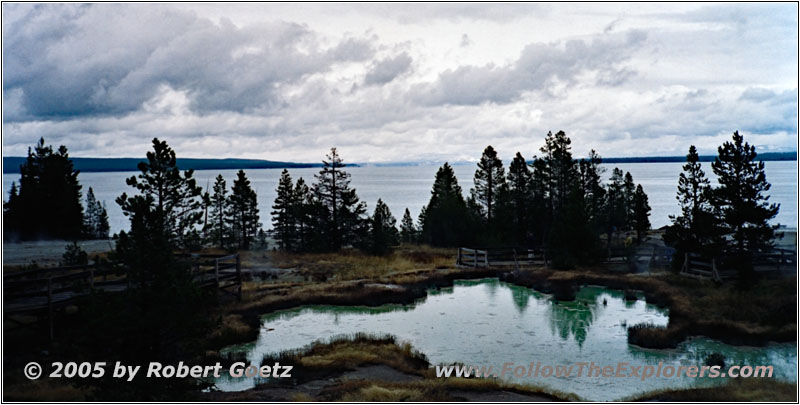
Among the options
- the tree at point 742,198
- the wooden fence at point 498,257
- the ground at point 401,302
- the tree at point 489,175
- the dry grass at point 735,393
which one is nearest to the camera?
the dry grass at point 735,393

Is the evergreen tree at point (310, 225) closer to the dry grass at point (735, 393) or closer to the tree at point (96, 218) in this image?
the tree at point (96, 218)

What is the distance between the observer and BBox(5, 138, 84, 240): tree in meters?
43.2

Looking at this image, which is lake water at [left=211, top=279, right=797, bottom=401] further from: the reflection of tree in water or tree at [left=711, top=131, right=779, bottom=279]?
tree at [left=711, top=131, right=779, bottom=279]

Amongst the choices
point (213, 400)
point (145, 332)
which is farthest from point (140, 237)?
point (213, 400)

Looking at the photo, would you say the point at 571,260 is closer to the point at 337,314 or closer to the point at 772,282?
the point at 772,282

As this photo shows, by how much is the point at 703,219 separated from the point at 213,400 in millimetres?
22346

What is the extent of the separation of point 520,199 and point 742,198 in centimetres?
2623

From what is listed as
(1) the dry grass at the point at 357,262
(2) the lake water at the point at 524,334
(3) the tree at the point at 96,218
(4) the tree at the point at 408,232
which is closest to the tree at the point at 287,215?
(1) the dry grass at the point at 357,262

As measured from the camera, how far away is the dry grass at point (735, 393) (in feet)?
40.8

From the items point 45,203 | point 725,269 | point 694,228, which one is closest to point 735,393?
point 725,269

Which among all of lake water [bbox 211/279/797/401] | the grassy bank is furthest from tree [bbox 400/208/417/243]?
the grassy bank

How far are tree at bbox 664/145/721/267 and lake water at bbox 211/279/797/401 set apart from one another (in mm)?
4186

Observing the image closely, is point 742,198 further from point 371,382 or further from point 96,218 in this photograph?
point 96,218

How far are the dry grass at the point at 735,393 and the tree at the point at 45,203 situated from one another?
42.4 m
